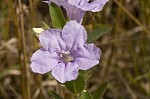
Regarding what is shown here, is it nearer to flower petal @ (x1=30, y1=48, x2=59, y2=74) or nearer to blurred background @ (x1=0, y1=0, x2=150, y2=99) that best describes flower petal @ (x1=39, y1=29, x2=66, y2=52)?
flower petal @ (x1=30, y1=48, x2=59, y2=74)

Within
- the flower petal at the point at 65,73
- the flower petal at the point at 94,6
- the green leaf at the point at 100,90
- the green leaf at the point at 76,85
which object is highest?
the flower petal at the point at 94,6

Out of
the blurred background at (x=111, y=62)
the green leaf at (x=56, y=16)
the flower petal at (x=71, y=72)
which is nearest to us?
the flower petal at (x=71, y=72)

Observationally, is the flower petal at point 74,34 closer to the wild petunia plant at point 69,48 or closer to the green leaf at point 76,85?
the wild petunia plant at point 69,48

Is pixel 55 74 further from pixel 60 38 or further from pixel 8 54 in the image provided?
pixel 8 54

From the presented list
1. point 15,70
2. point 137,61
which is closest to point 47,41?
point 15,70

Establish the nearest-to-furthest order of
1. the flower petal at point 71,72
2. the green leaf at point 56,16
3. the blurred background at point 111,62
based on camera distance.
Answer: the flower petal at point 71,72
the green leaf at point 56,16
the blurred background at point 111,62

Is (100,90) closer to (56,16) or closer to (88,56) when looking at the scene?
(88,56)

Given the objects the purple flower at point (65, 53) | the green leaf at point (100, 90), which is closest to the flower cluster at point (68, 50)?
the purple flower at point (65, 53)
